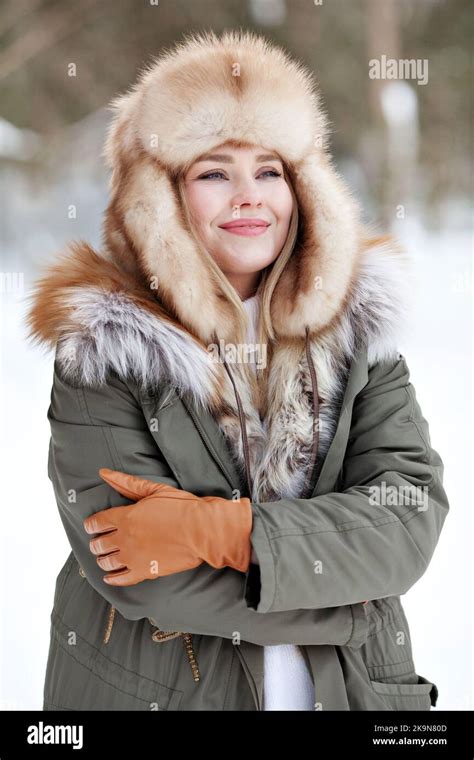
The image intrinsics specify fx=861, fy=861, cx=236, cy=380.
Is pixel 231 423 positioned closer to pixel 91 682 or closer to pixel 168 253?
pixel 168 253

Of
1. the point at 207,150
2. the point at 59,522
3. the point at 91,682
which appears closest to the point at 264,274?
the point at 207,150

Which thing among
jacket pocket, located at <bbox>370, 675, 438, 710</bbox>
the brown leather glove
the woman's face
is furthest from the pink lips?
jacket pocket, located at <bbox>370, 675, 438, 710</bbox>

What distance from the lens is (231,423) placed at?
1.30 m

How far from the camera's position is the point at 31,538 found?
254cm

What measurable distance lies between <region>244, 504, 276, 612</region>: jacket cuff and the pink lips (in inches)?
16.9

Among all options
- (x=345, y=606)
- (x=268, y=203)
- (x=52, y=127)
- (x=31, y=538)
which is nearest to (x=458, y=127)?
(x=52, y=127)

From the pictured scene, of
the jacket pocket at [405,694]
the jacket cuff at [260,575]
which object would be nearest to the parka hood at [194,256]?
the jacket cuff at [260,575]

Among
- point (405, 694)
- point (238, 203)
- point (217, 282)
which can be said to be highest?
point (238, 203)

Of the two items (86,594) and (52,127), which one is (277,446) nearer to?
(86,594)

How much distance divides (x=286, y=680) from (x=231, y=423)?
38cm

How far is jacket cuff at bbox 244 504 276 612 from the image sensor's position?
43.7 inches

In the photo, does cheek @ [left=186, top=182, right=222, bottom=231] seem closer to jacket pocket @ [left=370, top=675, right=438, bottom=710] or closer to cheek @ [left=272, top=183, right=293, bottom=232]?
cheek @ [left=272, top=183, right=293, bottom=232]

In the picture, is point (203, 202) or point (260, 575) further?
point (203, 202)

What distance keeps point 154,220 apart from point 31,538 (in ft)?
4.94
